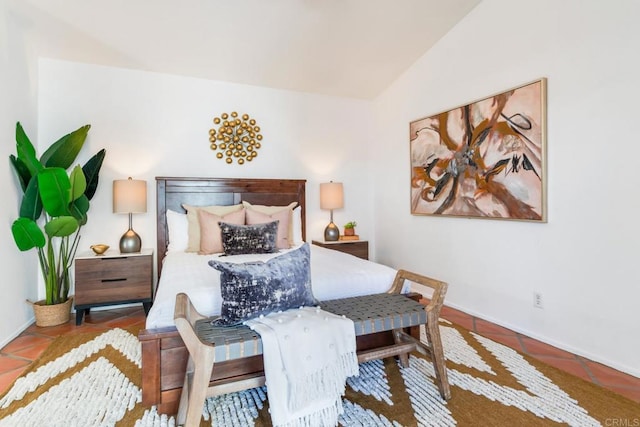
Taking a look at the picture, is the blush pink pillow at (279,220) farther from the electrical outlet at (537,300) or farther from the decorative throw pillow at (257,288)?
the electrical outlet at (537,300)

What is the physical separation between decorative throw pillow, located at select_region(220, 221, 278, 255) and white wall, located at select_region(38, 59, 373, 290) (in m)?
1.22

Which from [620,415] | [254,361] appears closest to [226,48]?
[254,361]

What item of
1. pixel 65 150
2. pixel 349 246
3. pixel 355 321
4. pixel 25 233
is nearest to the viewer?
pixel 355 321

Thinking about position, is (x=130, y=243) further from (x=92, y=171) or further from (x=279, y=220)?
(x=279, y=220)

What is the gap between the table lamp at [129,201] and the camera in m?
→ 3.18

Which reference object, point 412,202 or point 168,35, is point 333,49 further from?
point 412,202

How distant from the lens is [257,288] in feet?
5.29

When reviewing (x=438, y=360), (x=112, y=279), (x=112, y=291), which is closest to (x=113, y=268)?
(x=112, y=279)

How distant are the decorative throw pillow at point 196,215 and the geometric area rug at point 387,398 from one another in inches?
45.2

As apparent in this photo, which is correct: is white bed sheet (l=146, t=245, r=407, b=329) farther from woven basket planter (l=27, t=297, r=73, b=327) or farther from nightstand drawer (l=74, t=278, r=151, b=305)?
woven basket planter (l=27, t=297, r=73, b=327)
